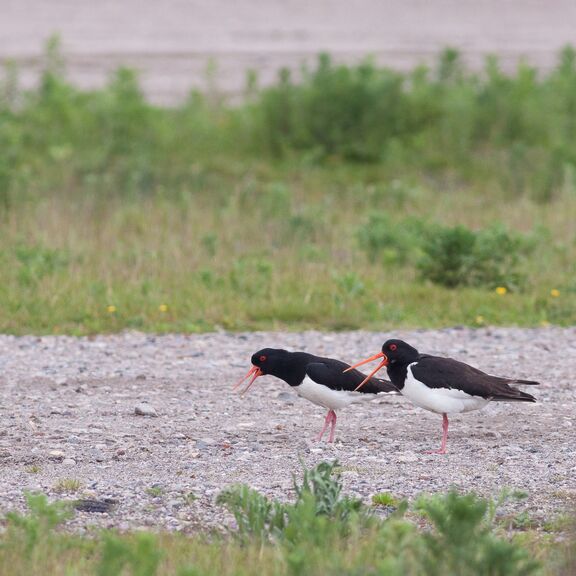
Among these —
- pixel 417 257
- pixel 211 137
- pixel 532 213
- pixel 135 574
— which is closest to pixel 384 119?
pixel 211 137

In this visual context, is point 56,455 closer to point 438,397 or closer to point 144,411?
point 144,411

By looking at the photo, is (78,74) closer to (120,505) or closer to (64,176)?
(64,176)

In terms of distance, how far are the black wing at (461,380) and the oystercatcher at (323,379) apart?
428mm

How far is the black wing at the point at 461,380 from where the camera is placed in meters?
8.23

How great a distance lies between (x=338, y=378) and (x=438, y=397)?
0.74 meters

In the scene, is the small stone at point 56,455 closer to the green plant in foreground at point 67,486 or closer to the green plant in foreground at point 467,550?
the green plant in foreground at point 67,486

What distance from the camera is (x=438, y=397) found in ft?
27.0

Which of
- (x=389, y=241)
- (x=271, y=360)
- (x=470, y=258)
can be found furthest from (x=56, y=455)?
(x=389, y=241)

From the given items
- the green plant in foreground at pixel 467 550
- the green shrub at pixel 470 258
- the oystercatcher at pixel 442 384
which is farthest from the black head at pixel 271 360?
the green shrub at pixel 470 258

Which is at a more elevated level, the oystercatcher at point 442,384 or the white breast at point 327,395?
the oystercatcher at point 442,384

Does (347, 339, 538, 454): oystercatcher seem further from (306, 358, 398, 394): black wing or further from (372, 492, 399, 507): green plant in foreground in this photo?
(372, 492, 399, 507): green plant in foreground

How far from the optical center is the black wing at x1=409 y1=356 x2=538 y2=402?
324 inches

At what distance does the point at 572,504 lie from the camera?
7.07 meters

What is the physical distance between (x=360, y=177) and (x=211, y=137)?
9.02 feet
